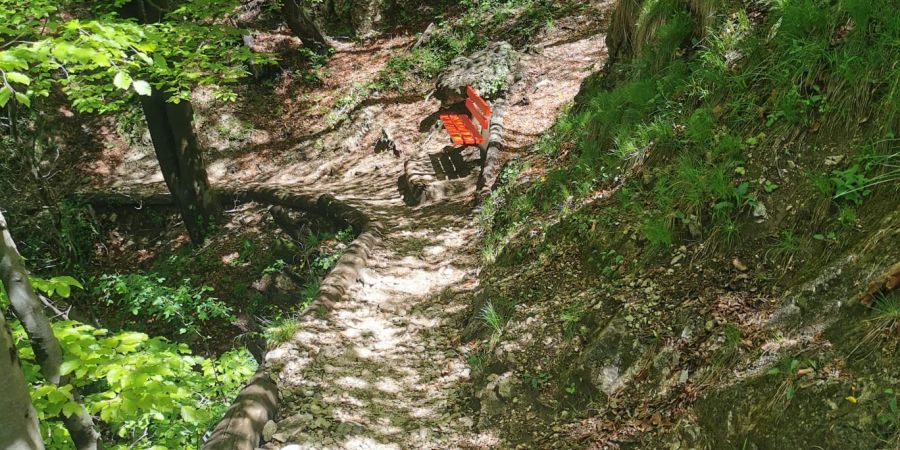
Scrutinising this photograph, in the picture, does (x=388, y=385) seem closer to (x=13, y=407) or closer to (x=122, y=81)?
(x=13, y=407)

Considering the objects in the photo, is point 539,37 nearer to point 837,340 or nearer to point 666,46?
point 666,46

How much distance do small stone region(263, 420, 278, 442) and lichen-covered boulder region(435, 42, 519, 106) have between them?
A: 7.90 metres

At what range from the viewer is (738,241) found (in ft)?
11.1

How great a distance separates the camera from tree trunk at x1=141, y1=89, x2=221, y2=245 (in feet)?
29.0

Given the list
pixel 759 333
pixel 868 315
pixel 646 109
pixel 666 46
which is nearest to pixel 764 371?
pixel 759 333

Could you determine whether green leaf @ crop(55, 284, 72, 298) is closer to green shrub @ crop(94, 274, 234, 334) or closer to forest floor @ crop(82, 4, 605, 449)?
forest floor @ crop(82, 4, 605, 449)

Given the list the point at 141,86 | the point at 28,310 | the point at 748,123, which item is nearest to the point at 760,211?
the point at 748,123

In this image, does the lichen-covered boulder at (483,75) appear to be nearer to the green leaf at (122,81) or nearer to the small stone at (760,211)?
the small stone at (760,211)

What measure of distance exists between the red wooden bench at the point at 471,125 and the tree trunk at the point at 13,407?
6.63 m

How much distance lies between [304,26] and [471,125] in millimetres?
8385

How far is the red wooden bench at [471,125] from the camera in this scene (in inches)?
333

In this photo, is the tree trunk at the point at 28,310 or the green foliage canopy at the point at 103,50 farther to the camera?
the green foliage canopy at the point at 103,50

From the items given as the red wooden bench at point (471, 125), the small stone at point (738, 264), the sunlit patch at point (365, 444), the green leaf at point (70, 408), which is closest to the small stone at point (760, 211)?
the small stone at point (738, 264)

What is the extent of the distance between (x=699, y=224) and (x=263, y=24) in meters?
15.7
